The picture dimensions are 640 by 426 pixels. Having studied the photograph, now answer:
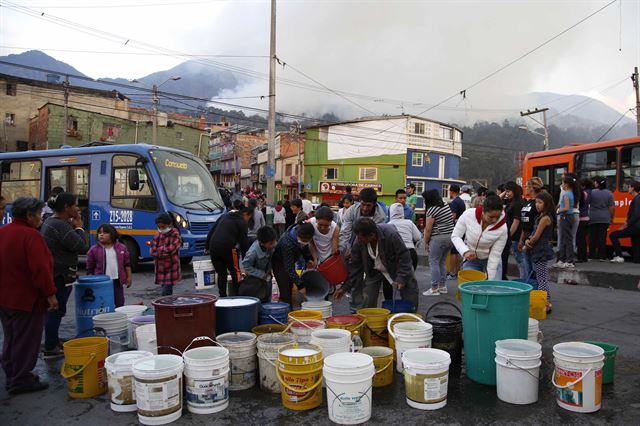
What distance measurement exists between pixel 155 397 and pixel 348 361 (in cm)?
160

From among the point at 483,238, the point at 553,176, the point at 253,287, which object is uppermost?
the point at 553,176

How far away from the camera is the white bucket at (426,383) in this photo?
3.76 meters

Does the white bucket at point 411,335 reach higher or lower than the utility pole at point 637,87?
lower

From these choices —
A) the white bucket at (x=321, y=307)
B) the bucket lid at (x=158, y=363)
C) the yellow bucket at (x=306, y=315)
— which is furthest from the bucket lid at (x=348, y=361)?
the white bucket at (x=321, y=307)

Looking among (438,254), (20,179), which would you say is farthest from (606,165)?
(20,179)

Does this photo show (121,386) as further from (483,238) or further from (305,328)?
(483,238)

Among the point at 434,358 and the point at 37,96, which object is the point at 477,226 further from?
the point at 37,96

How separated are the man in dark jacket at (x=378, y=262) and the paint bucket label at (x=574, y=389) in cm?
207

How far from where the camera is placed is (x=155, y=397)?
3.60 meters

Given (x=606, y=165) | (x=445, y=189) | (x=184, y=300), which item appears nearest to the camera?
(x=184, y=300)

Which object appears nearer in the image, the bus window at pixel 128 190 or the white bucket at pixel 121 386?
the white bucket at pixel 121 386

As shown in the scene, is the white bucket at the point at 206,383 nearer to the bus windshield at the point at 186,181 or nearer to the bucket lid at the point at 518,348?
the bucket lid at the point at 518,348

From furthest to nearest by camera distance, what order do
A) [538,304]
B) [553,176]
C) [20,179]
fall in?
[553,176] < [20,179] < [538,304]

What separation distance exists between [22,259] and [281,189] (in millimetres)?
51374
